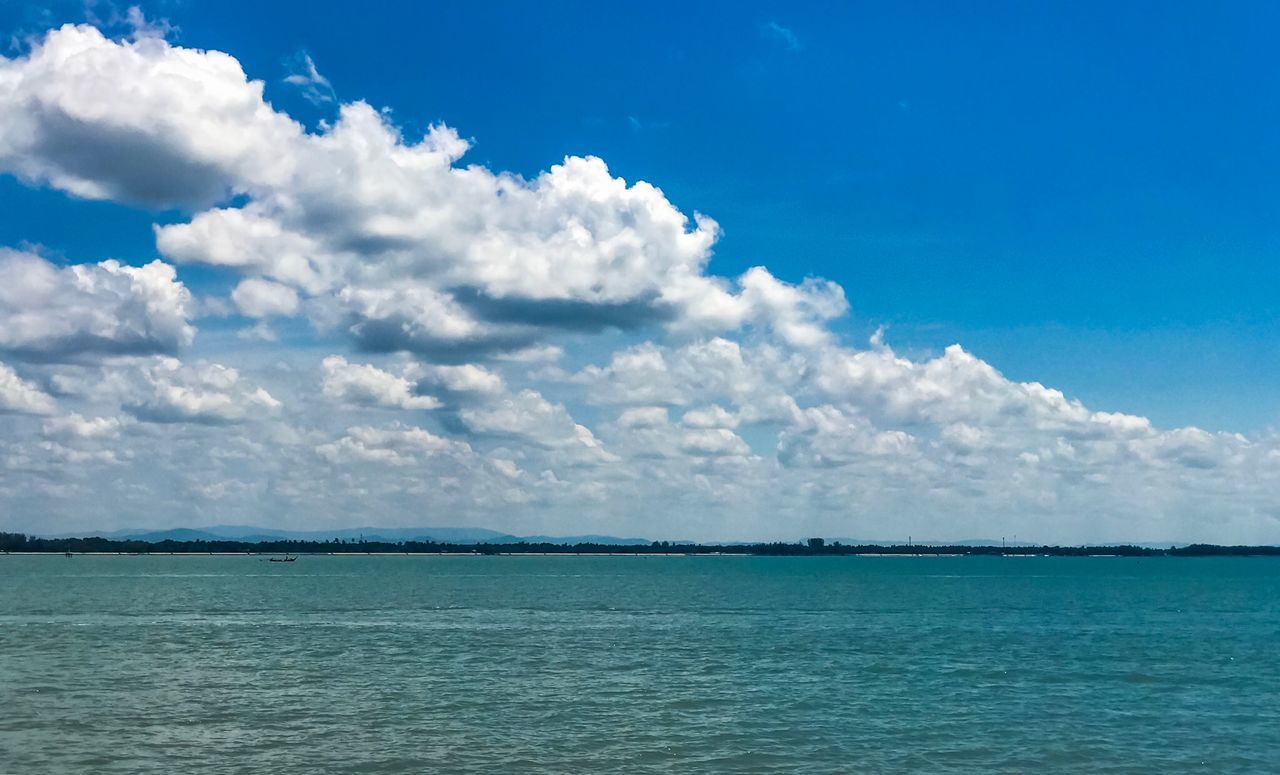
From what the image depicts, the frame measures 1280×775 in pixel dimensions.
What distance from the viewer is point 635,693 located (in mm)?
58531

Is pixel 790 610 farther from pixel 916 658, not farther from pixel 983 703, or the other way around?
pixel 983 703

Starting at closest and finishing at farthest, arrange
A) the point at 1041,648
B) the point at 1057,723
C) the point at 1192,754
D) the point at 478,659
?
the point at 1192,754
the point at 1057,723
the point at 478,659
the point at 1041,648

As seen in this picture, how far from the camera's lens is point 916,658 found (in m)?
76.3

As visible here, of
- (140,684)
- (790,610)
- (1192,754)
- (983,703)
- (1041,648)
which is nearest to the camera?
(1192,754)

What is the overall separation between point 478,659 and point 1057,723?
37.2 m

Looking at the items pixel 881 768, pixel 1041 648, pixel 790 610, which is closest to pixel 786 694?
pixel 881 768

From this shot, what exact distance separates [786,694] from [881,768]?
17400 mm

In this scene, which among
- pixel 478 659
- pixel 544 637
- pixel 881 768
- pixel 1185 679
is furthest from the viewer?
pixel 544 637

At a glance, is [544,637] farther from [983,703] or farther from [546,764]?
[546,764]

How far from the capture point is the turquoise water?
142 ft

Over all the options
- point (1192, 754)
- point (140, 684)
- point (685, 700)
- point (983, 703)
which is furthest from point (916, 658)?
point (140, 684)

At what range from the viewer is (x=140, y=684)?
61.3 metres

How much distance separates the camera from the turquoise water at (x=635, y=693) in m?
43.2

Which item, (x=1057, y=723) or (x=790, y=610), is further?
(x=790, y=610)
